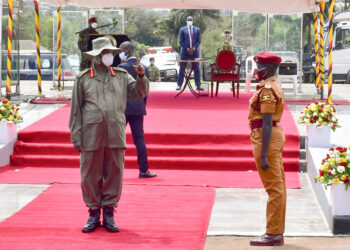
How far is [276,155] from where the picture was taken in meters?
7.00

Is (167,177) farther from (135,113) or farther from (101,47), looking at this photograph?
(101,47)

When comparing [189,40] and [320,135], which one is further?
[189,40]

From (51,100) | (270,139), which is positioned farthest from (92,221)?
(51,100)

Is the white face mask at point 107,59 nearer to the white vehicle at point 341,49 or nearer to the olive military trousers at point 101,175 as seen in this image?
the olive military trousers at point 101,175

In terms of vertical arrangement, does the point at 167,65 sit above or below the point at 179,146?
above

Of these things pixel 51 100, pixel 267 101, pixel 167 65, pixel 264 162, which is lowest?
pixel 51 100

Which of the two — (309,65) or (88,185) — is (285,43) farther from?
(88,185)

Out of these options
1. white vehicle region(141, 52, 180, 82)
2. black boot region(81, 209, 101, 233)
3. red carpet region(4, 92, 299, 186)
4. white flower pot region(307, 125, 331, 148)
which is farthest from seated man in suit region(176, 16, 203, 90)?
white vehicle region(141, 52, 180, 82)

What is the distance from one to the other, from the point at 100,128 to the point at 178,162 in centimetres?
367

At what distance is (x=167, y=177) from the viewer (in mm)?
10422

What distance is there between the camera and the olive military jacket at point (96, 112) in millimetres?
7492

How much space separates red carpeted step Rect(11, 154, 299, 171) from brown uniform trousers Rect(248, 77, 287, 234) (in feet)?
12.5

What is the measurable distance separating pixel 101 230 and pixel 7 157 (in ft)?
13.4

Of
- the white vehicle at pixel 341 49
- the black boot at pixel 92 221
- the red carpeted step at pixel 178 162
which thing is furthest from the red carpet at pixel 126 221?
the white vehicle at pixel 341 49
